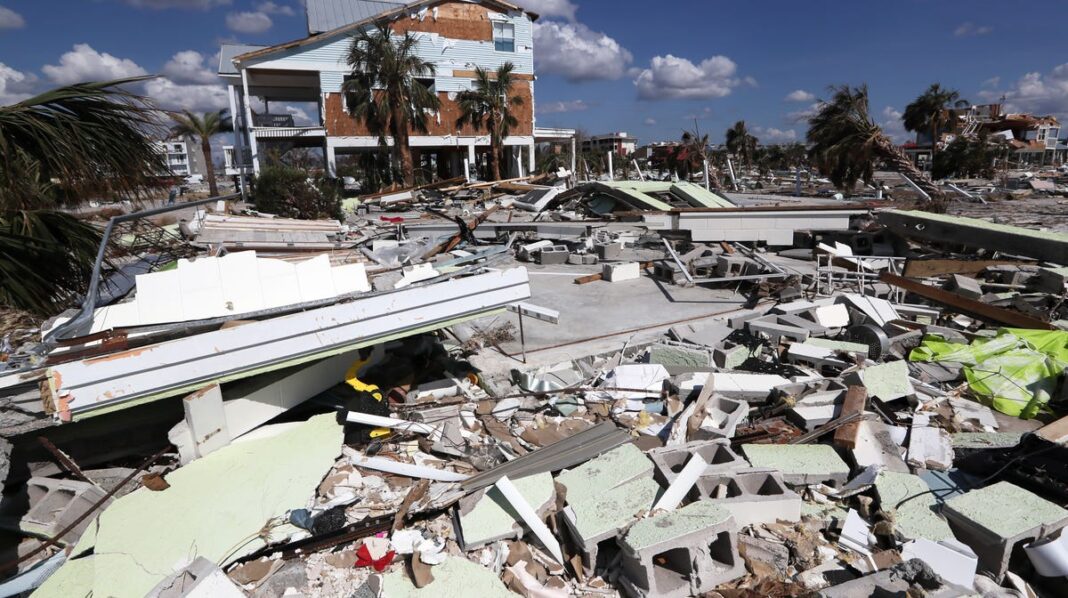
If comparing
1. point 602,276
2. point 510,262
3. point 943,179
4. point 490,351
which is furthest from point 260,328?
point 943,179

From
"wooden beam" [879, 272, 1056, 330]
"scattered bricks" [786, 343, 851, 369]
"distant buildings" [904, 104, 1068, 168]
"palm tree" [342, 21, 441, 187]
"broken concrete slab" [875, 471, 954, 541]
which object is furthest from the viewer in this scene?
"distant buildings" [904, 104, 1068, 168]

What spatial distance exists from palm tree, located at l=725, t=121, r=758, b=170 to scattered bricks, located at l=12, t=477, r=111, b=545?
45.0 metres

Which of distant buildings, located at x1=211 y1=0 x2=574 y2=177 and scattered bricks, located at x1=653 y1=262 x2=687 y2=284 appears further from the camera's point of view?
distant buildings, located at x1=211 y1=0 x2=574 y2=177

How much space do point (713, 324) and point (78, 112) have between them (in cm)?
669

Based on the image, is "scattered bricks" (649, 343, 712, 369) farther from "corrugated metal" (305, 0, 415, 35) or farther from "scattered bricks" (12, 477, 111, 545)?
"corrugated metal" (305, 0, 415, 35)

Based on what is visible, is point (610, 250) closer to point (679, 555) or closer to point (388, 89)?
point (679, 555)

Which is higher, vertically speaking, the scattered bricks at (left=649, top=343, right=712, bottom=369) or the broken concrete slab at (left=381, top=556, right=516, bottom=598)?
the scattered bricks at (left=649, top=343, right=712, bottom=369)

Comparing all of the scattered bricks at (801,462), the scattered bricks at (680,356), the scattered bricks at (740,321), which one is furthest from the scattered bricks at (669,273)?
the scattered bricks at (801,462)

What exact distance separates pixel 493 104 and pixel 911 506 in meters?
28.8

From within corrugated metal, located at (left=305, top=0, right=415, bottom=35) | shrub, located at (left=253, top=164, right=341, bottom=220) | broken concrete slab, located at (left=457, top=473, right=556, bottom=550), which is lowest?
broken concrete slab, located at (left=457, top=473, right=556, bottom=550)

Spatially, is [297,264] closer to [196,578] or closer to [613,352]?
[196,578]

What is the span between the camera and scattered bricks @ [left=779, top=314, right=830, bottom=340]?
6.71 m

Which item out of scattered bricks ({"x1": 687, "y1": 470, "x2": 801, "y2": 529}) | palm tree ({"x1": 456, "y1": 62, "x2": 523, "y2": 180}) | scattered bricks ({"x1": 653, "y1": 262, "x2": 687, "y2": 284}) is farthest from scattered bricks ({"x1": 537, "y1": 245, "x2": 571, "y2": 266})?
palm tree ({"x1": 456, "y1": 62, "x2": 523, "y2": 180})

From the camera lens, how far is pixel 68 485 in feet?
12.7
